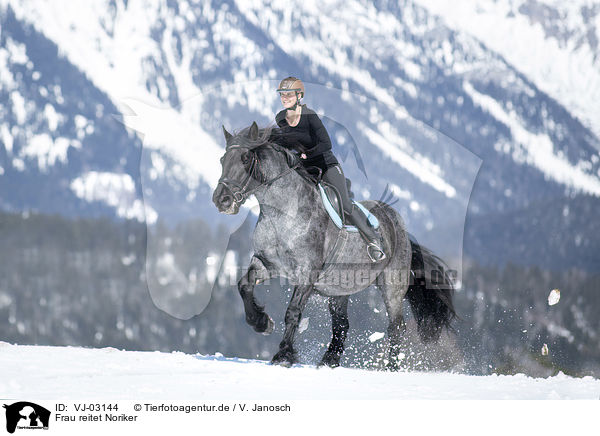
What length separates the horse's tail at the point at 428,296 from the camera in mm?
11047

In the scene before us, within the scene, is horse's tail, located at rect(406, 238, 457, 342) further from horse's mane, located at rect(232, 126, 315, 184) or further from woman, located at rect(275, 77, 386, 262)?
horse's mane, located at rect(232, 126, 315, 184)

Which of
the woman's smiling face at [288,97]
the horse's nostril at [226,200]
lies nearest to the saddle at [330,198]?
the woman's smiling face at [288,97]

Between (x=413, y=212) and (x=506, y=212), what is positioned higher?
(x=413, y=212)

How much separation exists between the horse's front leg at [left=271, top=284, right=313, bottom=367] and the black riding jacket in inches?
70.1

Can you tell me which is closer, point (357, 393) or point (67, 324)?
point (357, 393)

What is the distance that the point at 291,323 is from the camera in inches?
332

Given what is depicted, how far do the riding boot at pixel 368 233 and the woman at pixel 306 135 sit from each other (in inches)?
6.8

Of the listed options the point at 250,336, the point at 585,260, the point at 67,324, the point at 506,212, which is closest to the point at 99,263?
the point at 67,324

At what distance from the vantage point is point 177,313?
29.2 ft

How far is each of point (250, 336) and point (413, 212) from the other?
7343 cm

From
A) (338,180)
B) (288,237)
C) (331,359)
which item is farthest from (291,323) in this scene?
(338,180)

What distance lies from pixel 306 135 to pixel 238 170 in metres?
→ 1.32

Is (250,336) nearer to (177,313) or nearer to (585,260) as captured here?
(585,260)

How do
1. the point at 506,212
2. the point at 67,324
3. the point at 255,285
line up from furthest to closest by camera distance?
the point at 506,212
the point at 67,324
the point at 255,285
